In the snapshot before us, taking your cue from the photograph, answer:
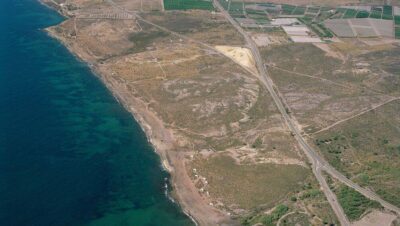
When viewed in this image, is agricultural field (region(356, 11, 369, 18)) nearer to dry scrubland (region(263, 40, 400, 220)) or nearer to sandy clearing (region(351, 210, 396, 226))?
dry scrubland (region(263, 40, 400, 220))

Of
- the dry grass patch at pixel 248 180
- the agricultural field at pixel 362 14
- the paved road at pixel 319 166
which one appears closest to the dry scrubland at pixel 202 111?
the dry grass patch at pixel 248 180

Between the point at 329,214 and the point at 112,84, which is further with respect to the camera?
the point at 112,84

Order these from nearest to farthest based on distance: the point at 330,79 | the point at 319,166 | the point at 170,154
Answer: the point at 319,166 < the point at 170,154 < the point at 330,79

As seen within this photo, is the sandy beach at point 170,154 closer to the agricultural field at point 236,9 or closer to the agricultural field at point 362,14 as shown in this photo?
the agricultural field at point 236,9

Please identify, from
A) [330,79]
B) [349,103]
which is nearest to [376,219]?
[349,103]

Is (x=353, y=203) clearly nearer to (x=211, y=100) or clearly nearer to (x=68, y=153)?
(x=211, y=100)

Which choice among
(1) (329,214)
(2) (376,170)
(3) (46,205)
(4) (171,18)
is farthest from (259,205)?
(4) (171,18)

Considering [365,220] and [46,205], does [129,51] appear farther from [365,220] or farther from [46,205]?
[365,220]
